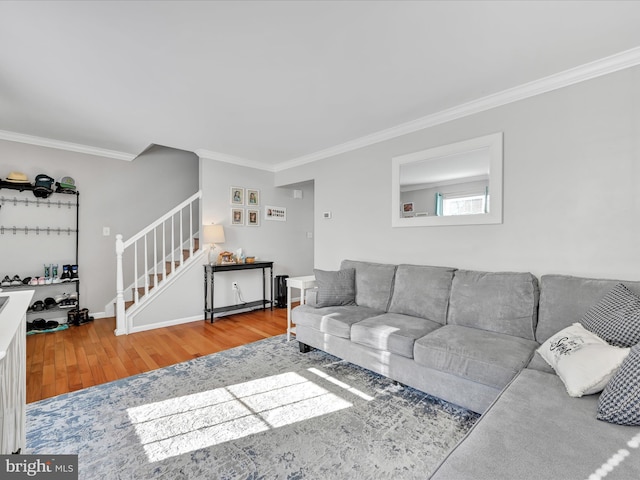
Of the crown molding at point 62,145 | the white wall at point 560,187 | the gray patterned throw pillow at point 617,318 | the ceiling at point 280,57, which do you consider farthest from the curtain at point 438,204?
the crown molding at point 62,145

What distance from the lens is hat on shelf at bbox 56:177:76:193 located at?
386cm

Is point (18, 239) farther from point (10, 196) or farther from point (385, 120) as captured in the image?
point (385, 120)

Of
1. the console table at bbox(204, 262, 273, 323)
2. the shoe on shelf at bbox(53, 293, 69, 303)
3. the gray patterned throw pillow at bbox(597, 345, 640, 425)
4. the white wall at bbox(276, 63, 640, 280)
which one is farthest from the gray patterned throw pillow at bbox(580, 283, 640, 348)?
the shoe on shelf at bbox(53, 293, 69, 303)

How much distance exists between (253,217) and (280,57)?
10.2 ft

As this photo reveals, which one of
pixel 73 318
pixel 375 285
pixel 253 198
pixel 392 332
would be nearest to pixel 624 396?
pixel 392 332

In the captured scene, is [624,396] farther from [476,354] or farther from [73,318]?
[73,318]

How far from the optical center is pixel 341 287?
125 inches

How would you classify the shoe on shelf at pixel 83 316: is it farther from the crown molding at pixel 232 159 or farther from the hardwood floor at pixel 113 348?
the crown molding at pixel 232 159

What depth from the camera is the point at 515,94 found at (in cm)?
250

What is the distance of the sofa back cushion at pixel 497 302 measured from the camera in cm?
219

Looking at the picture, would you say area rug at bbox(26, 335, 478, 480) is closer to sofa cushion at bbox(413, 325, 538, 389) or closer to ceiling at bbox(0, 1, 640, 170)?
sofa cushion at bbox(413, 325, 538, 389)

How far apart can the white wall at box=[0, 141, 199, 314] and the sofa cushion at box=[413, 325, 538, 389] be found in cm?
443

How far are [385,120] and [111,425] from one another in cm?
336

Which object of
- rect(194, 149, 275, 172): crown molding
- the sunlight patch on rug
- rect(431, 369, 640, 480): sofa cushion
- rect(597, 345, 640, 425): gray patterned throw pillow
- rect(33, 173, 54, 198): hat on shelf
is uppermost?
rect(194, 149, 275, 172): crown molding
